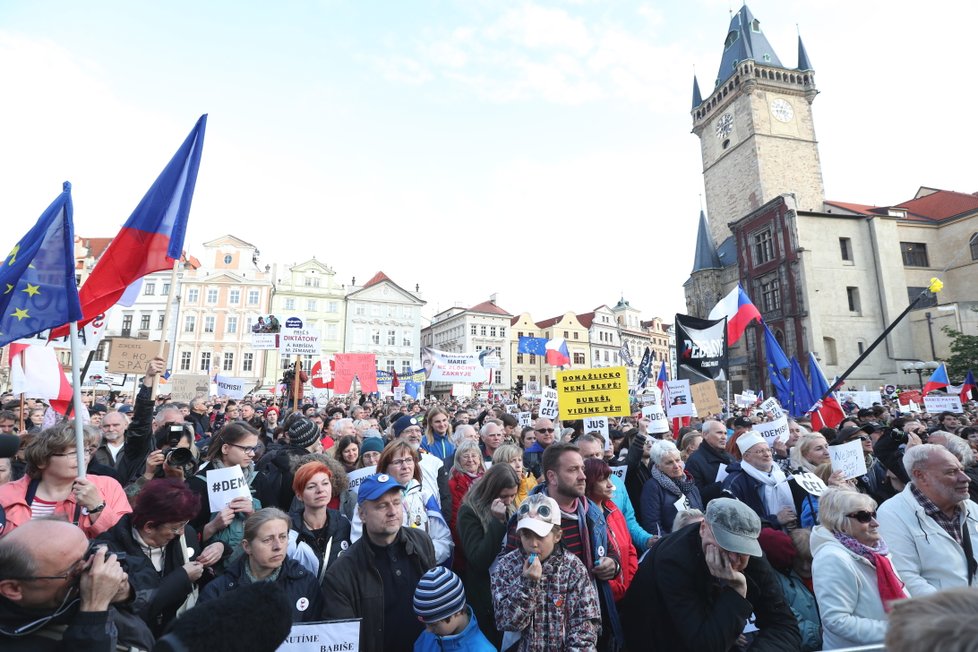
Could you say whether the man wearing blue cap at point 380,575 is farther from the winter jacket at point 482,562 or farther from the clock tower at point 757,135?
the clock tower at point 757,135

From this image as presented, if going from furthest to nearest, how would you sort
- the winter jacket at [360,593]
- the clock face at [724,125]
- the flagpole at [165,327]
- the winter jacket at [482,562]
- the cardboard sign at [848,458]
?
the clock face at [724,125]
the flagpole at [165,327]
the cardboard sign at [848,458]
the winter jacket at [482,562]
the winter jacket at [360,593]

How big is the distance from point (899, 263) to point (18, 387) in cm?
4876

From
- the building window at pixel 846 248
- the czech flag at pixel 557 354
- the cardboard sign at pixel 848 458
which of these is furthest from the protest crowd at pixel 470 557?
the building window at pixel 846 248

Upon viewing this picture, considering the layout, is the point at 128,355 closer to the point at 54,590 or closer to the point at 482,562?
the point at 482,562

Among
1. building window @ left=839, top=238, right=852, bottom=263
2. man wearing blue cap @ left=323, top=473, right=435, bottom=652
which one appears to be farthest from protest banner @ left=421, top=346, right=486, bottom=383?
building window @ left=839, top=238, right=852, bottom=263

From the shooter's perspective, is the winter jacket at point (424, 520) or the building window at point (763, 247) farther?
the building window at point (763, 247)

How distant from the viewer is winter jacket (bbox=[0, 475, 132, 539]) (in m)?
3.36

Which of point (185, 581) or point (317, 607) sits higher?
point (185, 581)

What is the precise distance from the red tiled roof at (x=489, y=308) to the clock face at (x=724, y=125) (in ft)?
113

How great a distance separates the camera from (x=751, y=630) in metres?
3.13

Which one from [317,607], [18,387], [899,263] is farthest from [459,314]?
[317,607]

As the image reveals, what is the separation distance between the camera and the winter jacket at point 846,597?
9.89ft

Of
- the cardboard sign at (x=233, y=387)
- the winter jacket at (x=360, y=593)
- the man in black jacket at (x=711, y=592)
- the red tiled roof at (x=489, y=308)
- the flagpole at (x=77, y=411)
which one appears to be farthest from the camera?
the red tiled roof at (x=489, y=308)

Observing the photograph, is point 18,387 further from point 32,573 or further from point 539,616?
point 539,616
